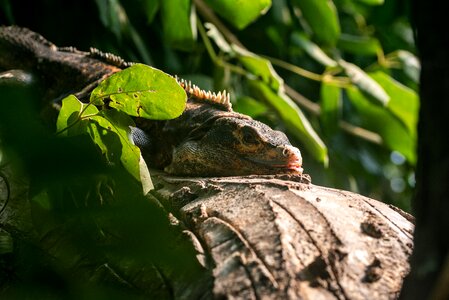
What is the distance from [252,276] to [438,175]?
0.52 metres

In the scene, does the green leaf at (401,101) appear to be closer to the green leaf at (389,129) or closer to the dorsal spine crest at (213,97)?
the green leaf at (389,129)

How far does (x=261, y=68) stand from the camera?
3555 mm

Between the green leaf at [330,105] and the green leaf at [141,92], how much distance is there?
2366mm

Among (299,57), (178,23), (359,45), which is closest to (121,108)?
(178,23)

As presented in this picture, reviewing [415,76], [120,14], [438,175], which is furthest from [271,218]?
[415,76]

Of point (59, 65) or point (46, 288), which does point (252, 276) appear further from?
point (59, 65)

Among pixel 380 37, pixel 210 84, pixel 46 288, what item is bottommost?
pixel 380 37

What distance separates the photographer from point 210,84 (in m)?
3.84

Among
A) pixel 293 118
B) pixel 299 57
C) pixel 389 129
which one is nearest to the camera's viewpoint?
pixel 293 118

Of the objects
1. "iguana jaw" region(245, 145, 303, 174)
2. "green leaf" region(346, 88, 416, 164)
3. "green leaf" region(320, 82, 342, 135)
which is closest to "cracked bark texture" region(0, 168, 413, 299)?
"iguana jaw" region(245, 145, 303, 174)

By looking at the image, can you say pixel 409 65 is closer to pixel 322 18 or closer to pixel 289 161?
pixel 322 18

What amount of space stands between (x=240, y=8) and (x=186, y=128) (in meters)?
0.92

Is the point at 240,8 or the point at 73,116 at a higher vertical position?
the point at 73,116

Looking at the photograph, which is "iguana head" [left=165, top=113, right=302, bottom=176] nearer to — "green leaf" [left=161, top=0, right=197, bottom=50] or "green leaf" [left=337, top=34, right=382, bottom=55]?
"green leaf" [left=161, top=0, right=197, bottom=50]
